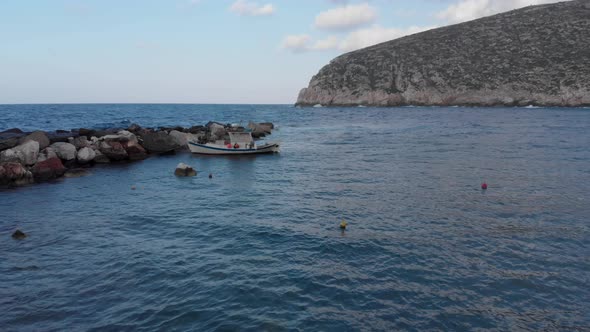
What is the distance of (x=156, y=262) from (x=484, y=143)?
3751 centimetres

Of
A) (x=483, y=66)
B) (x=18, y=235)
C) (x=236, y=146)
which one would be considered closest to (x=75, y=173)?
(x=18, y=235)

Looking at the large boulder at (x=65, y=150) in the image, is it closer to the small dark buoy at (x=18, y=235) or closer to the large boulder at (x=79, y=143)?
the large boulder at (x=79, y=143)

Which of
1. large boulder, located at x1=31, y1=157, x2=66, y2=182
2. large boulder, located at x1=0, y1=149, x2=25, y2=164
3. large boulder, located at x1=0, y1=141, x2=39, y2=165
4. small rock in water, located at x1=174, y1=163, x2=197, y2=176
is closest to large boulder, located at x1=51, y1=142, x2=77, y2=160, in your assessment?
large boulder, located at x1=0, y1=141, x2=39, y2=165

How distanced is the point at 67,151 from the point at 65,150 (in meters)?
0.16

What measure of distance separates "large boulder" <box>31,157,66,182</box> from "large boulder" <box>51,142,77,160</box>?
11.5ft

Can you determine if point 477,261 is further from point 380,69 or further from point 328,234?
point 380,69

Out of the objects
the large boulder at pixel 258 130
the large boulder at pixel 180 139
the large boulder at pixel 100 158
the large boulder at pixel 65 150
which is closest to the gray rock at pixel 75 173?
the large boulder at pixel 65 150

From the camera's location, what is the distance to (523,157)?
30625 millimetres

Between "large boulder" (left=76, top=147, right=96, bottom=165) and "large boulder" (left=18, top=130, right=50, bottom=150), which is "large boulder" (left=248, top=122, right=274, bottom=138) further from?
"large boulder" (left=18, top=130, right=50, bottom=150)

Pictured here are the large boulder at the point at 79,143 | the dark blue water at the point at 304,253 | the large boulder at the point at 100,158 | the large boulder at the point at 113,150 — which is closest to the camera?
the dark blue water at the point at 304,253

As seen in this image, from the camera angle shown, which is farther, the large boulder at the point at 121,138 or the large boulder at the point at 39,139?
the large boulder at the point at 121,138

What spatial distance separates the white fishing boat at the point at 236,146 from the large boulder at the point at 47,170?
510 inches

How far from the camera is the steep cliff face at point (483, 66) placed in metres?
103

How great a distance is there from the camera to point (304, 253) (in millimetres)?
12930
